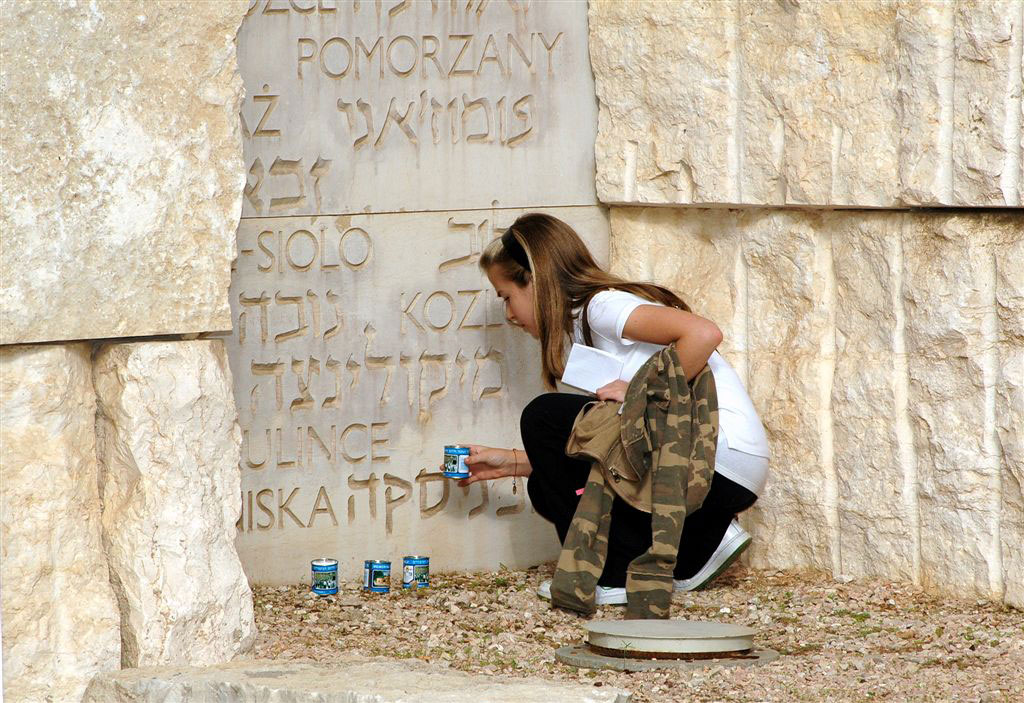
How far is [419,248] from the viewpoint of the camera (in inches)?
176

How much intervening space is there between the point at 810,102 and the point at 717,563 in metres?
1.49

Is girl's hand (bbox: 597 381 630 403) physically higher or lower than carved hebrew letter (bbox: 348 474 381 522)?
higher

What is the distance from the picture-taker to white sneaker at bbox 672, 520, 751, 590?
4215 millimetres

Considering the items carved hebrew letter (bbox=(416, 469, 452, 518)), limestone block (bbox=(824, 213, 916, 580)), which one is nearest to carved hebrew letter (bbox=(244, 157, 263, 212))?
carved hebrew letter (bbox=(416, 469, 452, 518))

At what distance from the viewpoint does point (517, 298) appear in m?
4.10

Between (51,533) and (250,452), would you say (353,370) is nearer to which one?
(250,452)

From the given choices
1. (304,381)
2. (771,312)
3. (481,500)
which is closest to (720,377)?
(771,312)

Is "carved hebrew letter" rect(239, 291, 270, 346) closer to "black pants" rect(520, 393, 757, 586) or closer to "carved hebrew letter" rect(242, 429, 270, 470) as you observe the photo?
"carved hebrew letter" rect(242, 429, 270, 470)

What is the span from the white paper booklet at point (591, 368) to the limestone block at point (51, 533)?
1.47 meters

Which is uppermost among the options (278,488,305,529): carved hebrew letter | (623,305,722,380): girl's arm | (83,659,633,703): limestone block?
(623,305,722,380): girl's arm

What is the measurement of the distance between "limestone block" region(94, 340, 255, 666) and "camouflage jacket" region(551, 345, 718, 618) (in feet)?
3.58

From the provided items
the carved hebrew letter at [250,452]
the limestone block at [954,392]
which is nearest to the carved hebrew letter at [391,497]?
the carved hebrew letter at [250,452]

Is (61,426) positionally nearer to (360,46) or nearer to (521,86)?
(360,46)

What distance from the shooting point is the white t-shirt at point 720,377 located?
13.0 feet
